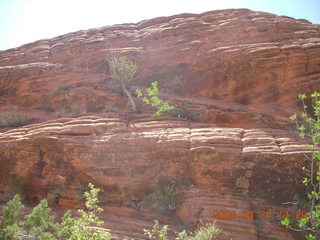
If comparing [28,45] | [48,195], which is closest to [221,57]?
[48,195]

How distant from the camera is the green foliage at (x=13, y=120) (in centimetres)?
1360

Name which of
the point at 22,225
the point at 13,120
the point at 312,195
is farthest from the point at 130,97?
the point at 312,195

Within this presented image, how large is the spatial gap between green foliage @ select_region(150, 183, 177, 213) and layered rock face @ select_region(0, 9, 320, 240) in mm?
211

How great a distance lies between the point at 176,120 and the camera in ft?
39.0

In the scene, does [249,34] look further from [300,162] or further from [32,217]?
[32,217]

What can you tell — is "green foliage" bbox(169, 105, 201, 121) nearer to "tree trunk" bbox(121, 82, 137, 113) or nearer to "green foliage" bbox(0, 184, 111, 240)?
"tree trunk" bbox(121, 82, 137, 113)

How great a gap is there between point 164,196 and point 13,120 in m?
10.2

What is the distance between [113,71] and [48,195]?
8782mm

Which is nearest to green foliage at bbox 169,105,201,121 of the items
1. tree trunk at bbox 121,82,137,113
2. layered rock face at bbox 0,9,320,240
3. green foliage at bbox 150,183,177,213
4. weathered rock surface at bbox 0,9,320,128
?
layered rock face at bbox 0,9,320,240

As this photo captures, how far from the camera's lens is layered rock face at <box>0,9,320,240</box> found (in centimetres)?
893

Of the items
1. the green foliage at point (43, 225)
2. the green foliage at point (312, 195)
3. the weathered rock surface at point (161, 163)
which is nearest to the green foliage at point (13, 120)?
the weathered rock surface at point (161, 163)

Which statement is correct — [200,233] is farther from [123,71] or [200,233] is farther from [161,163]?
[123,71]

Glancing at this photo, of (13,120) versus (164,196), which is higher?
(13,120)

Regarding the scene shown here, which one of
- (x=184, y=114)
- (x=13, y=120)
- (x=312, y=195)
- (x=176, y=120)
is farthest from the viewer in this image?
(x=13, y=120)
